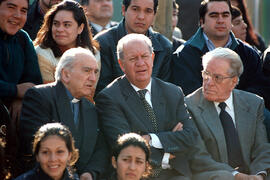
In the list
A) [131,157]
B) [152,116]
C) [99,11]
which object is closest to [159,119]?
[152,116]

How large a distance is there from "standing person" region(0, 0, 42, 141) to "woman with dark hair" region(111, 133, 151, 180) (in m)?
1.06

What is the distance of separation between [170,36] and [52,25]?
1702 millimetres

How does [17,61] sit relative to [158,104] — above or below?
above

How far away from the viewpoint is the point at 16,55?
18.9 feet

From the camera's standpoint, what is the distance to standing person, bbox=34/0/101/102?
5.96 meters

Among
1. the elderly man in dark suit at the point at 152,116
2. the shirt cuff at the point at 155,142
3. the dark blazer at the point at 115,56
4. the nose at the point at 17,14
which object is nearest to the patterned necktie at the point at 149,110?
the elderly man in dark suit at the point at 152,116

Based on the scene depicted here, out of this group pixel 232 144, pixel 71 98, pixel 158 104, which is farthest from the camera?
pixel 232 144

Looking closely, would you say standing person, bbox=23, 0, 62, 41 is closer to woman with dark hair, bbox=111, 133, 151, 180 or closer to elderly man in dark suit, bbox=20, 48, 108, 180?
elderly man in dark suit, bbox=20, 48, 108, 180

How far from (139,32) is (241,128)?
1.46m

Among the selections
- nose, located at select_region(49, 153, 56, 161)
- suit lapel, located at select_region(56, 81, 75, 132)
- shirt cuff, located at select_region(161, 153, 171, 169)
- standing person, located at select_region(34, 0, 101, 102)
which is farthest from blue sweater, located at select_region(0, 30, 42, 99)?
shirt cuff, located at select_region(161, 153, 171, 169)

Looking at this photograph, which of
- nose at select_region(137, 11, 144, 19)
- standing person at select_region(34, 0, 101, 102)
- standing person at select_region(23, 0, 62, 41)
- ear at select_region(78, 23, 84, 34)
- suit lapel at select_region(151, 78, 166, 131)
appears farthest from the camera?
standing person at select_region(23, 0, 62, 41)

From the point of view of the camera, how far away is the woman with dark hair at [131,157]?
494cm

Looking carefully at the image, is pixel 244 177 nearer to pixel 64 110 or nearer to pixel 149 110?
pixel 149 110

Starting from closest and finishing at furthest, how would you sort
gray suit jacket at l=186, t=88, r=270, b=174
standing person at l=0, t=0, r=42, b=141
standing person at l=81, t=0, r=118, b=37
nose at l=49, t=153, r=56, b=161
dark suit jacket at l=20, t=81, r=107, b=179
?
1. nose at l=49, t=153, r=56, b=161
2. dark suit jacket at l=20, t=81, r=107, b=179
3. standing person at l=0, t=0, r=42, b=141
4. gray suit jacket at l=186, t=88, r=270, b=174
5. standing person at l=81, t=0, r=118, b=37
